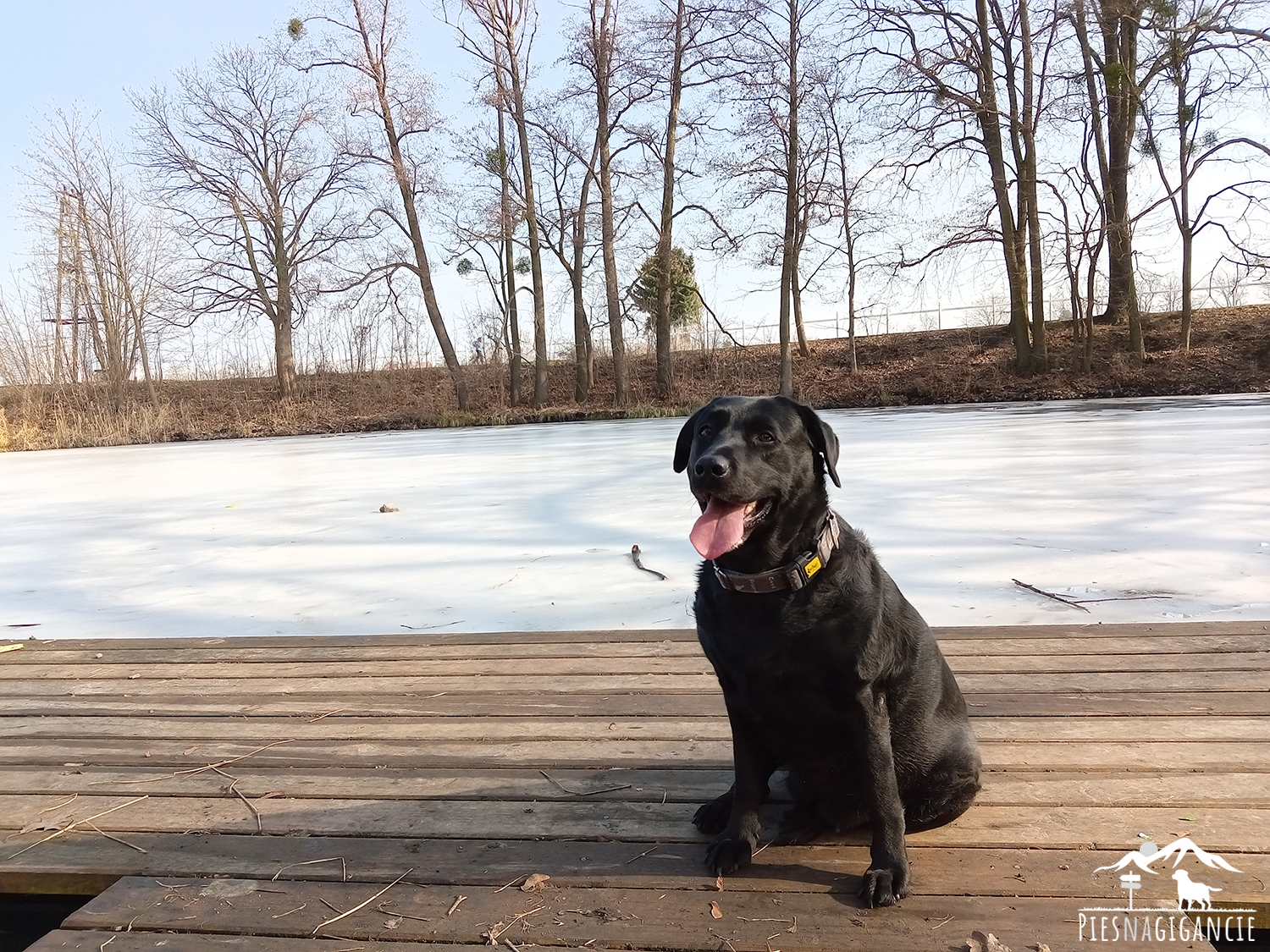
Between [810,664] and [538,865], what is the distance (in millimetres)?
711

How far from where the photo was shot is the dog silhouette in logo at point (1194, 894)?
4.91 ft

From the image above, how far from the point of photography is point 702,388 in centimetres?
2122

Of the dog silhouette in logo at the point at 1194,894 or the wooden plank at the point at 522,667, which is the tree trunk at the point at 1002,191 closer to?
the wooden plank at the point at 522,667

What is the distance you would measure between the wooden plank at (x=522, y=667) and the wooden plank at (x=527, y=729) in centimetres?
37

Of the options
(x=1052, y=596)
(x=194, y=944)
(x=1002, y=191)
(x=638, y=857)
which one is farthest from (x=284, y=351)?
(x=638, y=857)

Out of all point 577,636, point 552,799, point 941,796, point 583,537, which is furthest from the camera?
point 583,537

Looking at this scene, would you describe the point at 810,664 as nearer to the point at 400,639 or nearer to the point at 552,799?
the point at 552,799

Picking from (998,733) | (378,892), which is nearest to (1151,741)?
(998,733)

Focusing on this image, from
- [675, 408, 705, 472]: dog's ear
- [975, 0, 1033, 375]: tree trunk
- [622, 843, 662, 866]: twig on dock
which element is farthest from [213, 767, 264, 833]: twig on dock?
[975, 0, 1033, 375]: tree trunk

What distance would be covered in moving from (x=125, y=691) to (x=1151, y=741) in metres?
3.22

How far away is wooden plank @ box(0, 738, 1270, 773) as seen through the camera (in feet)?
6.70

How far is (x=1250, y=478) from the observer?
225 inches

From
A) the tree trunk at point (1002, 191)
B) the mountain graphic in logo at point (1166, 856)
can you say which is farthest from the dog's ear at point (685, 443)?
the tree trunk at point (1002, 191)

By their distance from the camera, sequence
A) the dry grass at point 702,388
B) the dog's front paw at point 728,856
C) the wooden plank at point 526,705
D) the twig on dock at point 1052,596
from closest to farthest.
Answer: the dog's front paw at point 728,856, the wooden plank at point 526,705, the twig on dock at point 1052,596, the dry grass at point 702,388
